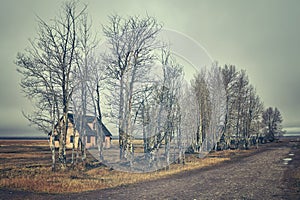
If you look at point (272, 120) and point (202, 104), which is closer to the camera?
point (202, 104)

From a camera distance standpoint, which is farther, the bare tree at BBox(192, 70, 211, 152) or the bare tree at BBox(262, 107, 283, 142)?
the bare tree at BBox(262, 107, 283, 142)

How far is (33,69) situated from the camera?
19500mm

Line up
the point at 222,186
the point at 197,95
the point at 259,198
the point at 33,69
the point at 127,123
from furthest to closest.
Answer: the point at 197,95 → the point at 127,123 → the point at 33,69 → the point at 222,186 → the point at 259,198

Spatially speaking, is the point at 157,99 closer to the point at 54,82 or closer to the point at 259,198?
the point at 54,82

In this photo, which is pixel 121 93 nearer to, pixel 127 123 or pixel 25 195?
pixel 127 123

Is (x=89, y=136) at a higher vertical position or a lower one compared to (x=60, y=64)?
lower

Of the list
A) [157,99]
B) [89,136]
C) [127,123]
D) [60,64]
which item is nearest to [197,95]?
[157,99]

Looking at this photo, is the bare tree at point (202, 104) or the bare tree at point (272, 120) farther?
the bare tree at point (272, 120)

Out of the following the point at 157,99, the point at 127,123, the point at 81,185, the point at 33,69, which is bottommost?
the point at 81,185

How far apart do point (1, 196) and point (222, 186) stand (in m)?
9.96

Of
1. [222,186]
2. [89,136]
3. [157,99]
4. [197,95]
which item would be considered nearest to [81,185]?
[222,186]

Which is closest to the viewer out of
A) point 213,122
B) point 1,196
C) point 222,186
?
point 1,196

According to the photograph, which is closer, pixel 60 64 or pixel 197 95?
pixel 60 64

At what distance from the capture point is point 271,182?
13.4 meters
